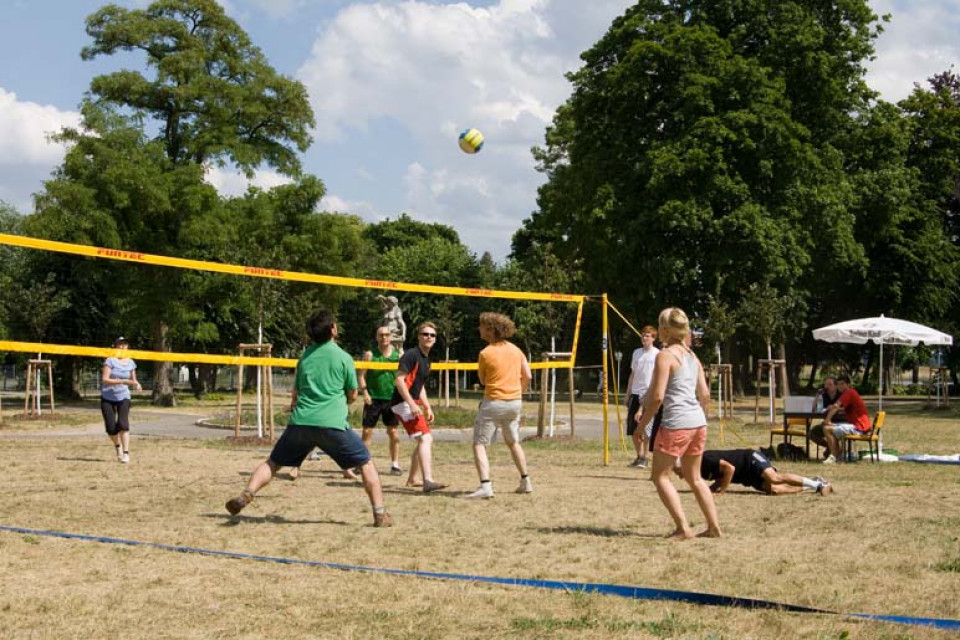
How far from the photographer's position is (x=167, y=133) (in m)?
37.2

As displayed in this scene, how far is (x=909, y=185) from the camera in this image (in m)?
38.6

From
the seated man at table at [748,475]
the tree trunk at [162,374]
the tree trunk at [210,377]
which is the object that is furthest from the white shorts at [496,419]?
the tree trunk at [210,377]

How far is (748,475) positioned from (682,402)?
297cm

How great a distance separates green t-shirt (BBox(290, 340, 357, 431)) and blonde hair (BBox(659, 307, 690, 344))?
2468mm

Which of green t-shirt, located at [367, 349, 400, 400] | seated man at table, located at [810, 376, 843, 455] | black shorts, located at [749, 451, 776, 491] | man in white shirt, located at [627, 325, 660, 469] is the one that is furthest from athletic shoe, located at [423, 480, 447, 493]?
seated man at table, located at [810, 376, 843, 455]

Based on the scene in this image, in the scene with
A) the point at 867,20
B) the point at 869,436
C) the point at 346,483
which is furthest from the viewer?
the point at 867,20

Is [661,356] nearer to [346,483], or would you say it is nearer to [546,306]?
[346,483]

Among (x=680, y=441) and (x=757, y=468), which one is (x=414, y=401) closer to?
(x=757, y=468)

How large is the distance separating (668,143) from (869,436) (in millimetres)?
21306

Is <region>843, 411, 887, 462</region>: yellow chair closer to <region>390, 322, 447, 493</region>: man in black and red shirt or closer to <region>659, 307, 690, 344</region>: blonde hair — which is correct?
<region>390, 322, 447, 493</region>: man in black and red shirt

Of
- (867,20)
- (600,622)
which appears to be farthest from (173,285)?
(600,622)

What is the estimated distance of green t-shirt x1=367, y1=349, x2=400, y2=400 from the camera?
37.5 ft

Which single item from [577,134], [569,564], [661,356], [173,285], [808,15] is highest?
[808,15]

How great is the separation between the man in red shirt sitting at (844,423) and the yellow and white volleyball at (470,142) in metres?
6.61
